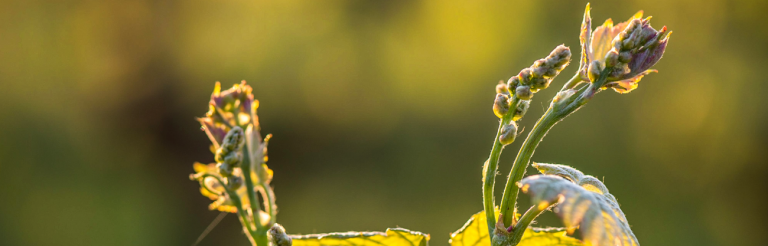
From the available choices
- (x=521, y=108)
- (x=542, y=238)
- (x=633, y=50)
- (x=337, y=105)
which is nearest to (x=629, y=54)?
(x=633, y=50)

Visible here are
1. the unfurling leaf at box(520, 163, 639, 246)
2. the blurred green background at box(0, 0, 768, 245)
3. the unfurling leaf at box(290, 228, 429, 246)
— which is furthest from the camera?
the blurred green background at box(0, 0, 768, 245)

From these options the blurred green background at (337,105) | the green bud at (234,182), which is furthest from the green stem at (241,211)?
the blurred green background at (337,105)

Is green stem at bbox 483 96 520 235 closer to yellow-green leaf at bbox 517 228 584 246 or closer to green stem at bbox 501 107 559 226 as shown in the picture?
green stem at bbox 501 107 559 226

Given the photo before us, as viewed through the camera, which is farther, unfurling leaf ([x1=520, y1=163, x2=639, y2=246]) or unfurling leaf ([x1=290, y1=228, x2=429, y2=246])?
unfurling leaf ([x1=290, y1=228, x2=429, y2=246])

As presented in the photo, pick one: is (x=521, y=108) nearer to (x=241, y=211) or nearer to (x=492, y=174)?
(x=492, y=174)

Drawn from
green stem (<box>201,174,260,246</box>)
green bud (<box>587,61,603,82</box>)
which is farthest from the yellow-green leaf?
Answer: green stem (<box>201,174,260,246</box>)

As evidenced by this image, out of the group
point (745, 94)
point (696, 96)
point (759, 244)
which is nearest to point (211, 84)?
point (696, 96)
